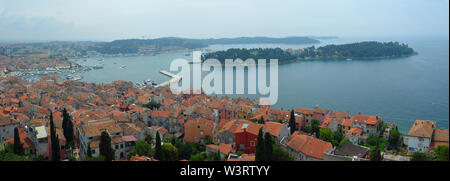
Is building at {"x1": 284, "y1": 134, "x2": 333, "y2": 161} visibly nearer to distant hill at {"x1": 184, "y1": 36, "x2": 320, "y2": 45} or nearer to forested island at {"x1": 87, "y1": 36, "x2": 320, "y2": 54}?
forested island at {"x1": 87, "y1": 36, "x2": 320, "y2": 54}

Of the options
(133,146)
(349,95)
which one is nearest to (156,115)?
(133,146)

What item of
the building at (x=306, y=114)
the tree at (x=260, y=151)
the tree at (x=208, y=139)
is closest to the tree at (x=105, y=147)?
the tree at (x=260, y=151)

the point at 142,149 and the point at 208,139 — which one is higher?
the point at 142,149

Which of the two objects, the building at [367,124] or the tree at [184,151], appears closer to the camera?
the tree at [184,151]

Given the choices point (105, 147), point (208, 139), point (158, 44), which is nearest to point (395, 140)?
point (208, 139)

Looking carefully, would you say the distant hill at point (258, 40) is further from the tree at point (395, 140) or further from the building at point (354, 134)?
the tree at point (395, 140)

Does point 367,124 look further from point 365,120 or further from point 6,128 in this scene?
point 6,128

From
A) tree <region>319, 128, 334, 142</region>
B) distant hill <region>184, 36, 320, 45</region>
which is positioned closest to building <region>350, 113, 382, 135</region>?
tree <region>319, 128, 334, 142</region>
